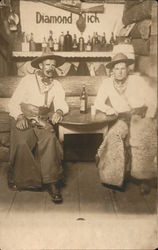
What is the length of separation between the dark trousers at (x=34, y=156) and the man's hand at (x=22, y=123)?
3 centimetres

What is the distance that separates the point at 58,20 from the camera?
2756mm

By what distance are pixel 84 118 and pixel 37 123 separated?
0.36 metres

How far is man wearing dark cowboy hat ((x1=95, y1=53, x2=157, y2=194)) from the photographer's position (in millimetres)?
2875

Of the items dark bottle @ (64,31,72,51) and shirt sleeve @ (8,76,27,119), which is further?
shirt sleeve @ (8,76,27,119)

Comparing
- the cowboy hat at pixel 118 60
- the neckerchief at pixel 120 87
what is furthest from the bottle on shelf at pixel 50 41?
the neckerchief at pixel 120 87

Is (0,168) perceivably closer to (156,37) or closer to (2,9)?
(2,9)

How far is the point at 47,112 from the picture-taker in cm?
293

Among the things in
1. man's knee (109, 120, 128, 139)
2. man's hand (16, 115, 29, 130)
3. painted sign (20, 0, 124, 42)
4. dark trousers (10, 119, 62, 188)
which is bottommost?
dark trousers (10, 119, 62, 188)

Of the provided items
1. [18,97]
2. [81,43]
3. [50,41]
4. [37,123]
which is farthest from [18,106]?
[81,43]

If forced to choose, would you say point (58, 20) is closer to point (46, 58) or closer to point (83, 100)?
point (46, 58)

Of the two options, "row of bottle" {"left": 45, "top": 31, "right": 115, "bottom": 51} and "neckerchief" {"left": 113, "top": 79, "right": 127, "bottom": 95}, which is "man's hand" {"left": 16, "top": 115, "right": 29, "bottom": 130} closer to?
"row of bottle" {"left": 45, "top": 31, "right": 115, "bottom": 51}

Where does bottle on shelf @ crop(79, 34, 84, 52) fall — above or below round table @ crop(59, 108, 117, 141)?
above

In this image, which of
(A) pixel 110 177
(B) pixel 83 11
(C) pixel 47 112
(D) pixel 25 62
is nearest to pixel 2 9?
(D) pixel 25 62

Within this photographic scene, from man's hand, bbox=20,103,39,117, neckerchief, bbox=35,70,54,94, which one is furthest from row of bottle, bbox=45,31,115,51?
man's hand, bbox=20,103,39,117
